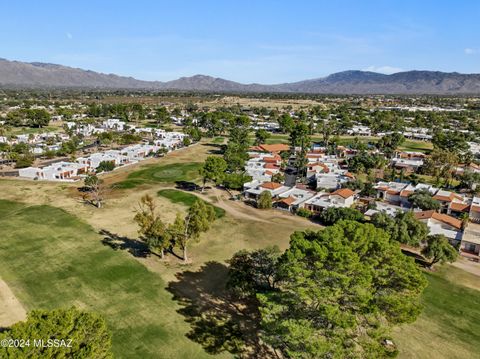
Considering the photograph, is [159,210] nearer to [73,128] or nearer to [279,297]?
[279,297]

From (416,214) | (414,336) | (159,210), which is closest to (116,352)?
(414,336)

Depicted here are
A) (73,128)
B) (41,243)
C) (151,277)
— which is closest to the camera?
(151,277)

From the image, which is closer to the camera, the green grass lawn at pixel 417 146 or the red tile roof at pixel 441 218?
the red tile roof at pixel 441 218

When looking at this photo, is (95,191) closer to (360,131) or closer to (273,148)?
(273,148)

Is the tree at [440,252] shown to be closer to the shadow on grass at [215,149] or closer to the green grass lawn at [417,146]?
the shadow on grass at [215,149]

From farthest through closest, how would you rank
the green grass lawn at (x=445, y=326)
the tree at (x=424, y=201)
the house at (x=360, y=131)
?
the house at (x=360, y=131)
the tree at (x=424, y=201)
the green grass lawn at (x=445, y=326)

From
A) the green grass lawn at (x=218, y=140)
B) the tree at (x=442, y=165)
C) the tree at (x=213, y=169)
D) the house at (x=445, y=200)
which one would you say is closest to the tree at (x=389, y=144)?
the tree at (x=442, y=165)

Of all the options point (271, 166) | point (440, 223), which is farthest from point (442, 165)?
point (271, 166)
